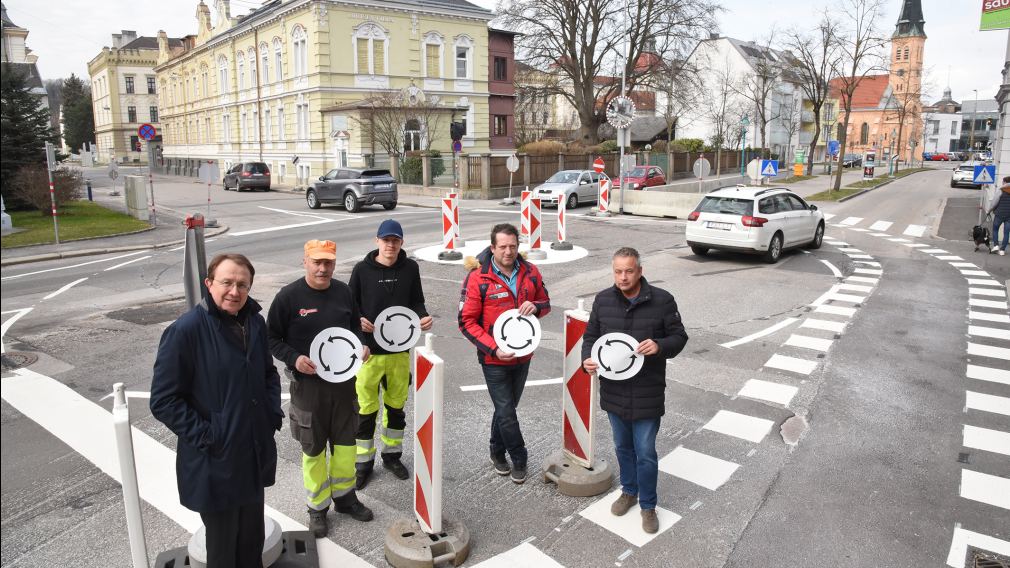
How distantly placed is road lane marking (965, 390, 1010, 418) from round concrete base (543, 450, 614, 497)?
4408 mm

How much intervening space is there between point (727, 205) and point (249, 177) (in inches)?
1298

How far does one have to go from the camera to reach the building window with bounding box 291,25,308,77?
43.2 metres

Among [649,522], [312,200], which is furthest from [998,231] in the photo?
[312,200]

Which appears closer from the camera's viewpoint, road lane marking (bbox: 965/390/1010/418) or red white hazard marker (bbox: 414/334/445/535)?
red white hazard marker (bbox: 414/334/445/535)

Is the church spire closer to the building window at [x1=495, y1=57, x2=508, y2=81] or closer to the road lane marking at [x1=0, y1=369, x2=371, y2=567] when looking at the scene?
the building window at [x1=495, y1=57, x2=508, y2=81]

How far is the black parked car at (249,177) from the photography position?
137 ft

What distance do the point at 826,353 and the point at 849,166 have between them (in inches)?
3069

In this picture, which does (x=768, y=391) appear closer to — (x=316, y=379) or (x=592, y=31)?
(x=316, y=379)

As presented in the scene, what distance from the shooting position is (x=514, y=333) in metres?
5.11

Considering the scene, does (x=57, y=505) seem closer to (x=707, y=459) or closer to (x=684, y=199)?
(x=707, y=459)

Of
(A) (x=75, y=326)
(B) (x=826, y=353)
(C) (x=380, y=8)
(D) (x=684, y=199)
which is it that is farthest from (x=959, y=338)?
(C) (x=380, y=8)

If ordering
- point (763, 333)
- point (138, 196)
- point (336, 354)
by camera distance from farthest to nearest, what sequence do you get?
1. point (138, 196)
2. point (763, 333)
3. point (336, 354)

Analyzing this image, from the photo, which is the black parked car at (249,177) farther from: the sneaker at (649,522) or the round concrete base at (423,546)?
the sneaker at (649,522)

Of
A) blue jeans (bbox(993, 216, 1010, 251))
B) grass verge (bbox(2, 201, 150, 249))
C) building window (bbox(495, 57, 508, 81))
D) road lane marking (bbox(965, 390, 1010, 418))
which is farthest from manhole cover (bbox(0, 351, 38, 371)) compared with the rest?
building window (bbox(495, 57, 508, 81))
